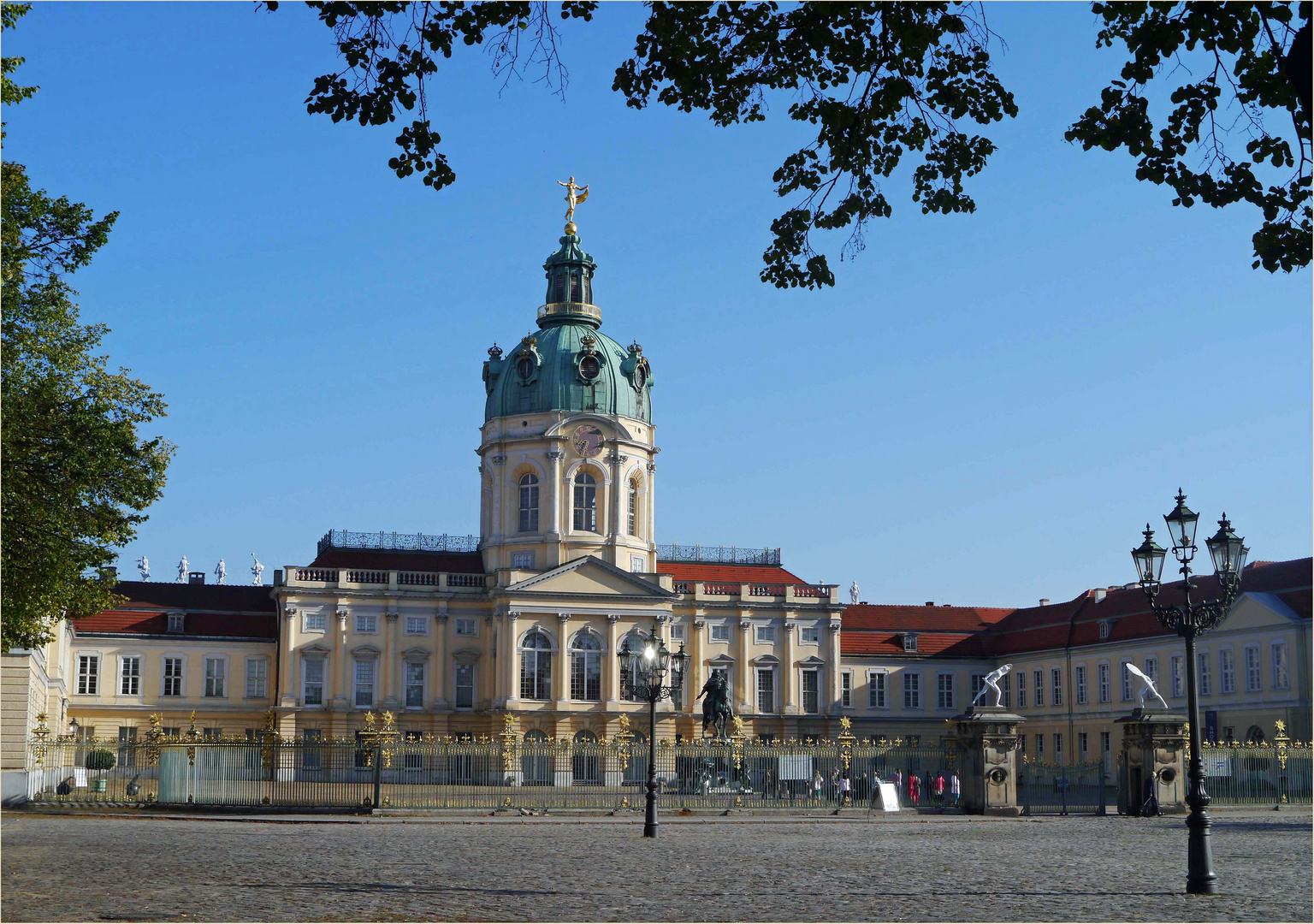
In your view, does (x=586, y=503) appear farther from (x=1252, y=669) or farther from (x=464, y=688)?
(x=1252, y=669)

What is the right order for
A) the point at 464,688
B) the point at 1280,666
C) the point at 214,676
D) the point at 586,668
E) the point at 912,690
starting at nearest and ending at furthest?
the point at 1280,666, the point at 586,668, the point at 214,676, the point at 464,688, the point at 912,690

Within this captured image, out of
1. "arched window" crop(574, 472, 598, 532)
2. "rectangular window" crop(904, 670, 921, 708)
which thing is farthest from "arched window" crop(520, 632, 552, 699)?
"rectangular window" crop(904, 670, 921, 708)

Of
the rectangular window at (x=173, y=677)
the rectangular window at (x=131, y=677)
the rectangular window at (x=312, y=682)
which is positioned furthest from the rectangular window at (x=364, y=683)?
the rectangular window at (x=131, y=677)

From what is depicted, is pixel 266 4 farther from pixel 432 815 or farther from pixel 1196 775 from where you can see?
pixel 432 815

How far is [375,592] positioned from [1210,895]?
2411 inches

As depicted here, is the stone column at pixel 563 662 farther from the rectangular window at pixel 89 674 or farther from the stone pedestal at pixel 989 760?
the stone pedestal at pixel 989 760

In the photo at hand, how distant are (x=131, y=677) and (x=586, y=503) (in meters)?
24.6

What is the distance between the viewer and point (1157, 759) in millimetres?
40000

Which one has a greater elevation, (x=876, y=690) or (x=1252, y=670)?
(x=1252, y=670)

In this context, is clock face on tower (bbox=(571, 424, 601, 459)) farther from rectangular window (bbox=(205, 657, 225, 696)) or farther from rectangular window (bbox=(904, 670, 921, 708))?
rectangular window (bbox=(904, 670, 921, 708))

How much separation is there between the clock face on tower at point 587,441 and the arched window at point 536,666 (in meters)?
9.55

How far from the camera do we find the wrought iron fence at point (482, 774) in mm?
40844

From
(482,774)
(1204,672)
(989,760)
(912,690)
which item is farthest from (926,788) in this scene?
(912,690)

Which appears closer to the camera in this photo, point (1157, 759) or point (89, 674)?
point (1157, 759)
